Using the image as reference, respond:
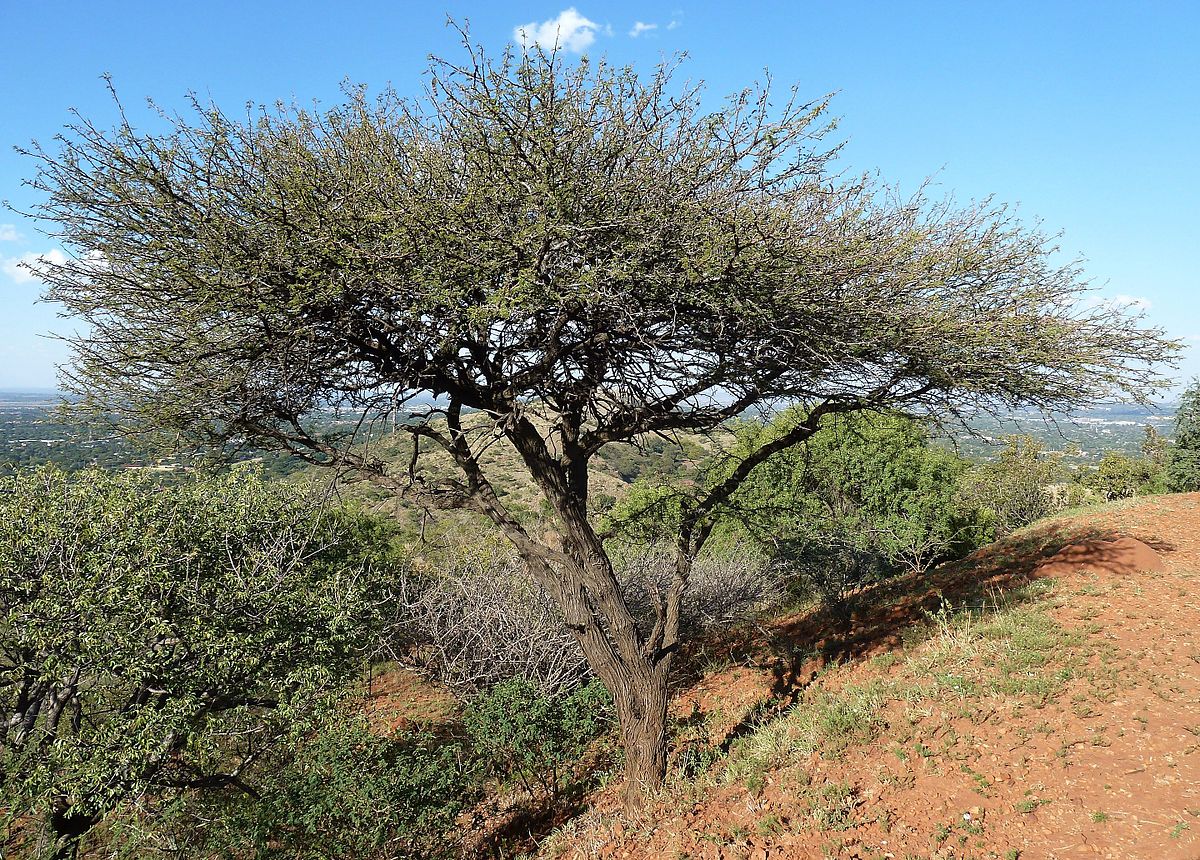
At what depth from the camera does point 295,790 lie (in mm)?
6594

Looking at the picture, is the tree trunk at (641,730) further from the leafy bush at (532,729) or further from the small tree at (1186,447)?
the small tree at (1186,447)

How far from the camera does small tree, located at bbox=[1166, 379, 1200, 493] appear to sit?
27.3 meters

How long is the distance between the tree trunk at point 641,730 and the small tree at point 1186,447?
3285cm

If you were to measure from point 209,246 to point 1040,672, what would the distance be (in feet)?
29.0

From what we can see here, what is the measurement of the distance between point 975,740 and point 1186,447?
33639mm

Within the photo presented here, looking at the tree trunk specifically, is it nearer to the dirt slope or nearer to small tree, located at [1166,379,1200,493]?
the dirt slope

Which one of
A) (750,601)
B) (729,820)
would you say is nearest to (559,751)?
(729,820)

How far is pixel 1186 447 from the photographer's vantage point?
93.5ft

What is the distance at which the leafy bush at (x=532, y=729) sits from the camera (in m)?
7.45

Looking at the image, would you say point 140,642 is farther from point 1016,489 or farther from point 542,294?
point 1016,489

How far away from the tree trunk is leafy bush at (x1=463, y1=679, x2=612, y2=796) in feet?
4.98

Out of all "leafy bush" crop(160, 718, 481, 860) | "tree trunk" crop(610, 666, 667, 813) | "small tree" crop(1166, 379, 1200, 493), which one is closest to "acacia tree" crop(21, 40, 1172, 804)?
"tree trunk" crop(610, 666, 667, 813)

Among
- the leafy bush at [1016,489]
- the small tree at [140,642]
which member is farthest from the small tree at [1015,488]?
the small tree at [140,642]

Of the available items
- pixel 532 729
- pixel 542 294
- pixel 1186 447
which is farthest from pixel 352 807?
pixel 1186 447
